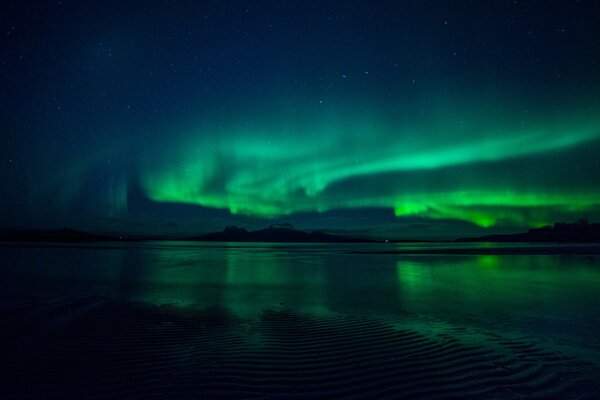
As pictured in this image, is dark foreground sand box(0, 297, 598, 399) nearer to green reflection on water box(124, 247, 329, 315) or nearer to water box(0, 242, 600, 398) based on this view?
water box(0, 242, 600, 398)

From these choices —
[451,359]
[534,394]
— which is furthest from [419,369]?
[534,394]

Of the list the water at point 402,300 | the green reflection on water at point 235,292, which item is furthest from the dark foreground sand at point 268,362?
the green reflection on water at point 235,292

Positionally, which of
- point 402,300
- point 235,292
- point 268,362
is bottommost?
point 402,300

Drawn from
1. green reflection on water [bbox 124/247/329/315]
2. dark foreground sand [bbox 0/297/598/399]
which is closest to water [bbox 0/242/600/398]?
green reflection on water [bbox 124/247/329/315]

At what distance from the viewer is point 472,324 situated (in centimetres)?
883

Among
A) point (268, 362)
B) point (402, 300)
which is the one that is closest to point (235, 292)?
point (402, 300)

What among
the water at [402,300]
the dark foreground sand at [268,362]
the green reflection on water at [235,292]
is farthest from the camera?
the green reflection on water at [235,292]

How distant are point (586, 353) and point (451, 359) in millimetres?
2708

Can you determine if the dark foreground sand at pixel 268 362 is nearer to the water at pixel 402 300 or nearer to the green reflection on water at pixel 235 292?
the water at pixel 402 300

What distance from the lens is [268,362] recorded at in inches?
229

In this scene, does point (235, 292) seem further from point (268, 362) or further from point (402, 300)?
point (268, 362)

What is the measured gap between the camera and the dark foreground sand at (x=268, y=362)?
4.74m

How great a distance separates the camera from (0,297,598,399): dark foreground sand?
187 inches

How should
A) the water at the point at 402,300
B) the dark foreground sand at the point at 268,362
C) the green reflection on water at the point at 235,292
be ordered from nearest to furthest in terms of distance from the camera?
the dark foreground sand at the point at 268,362, the water at the point at 402,300, the green reflection on water at the point at 235,292
